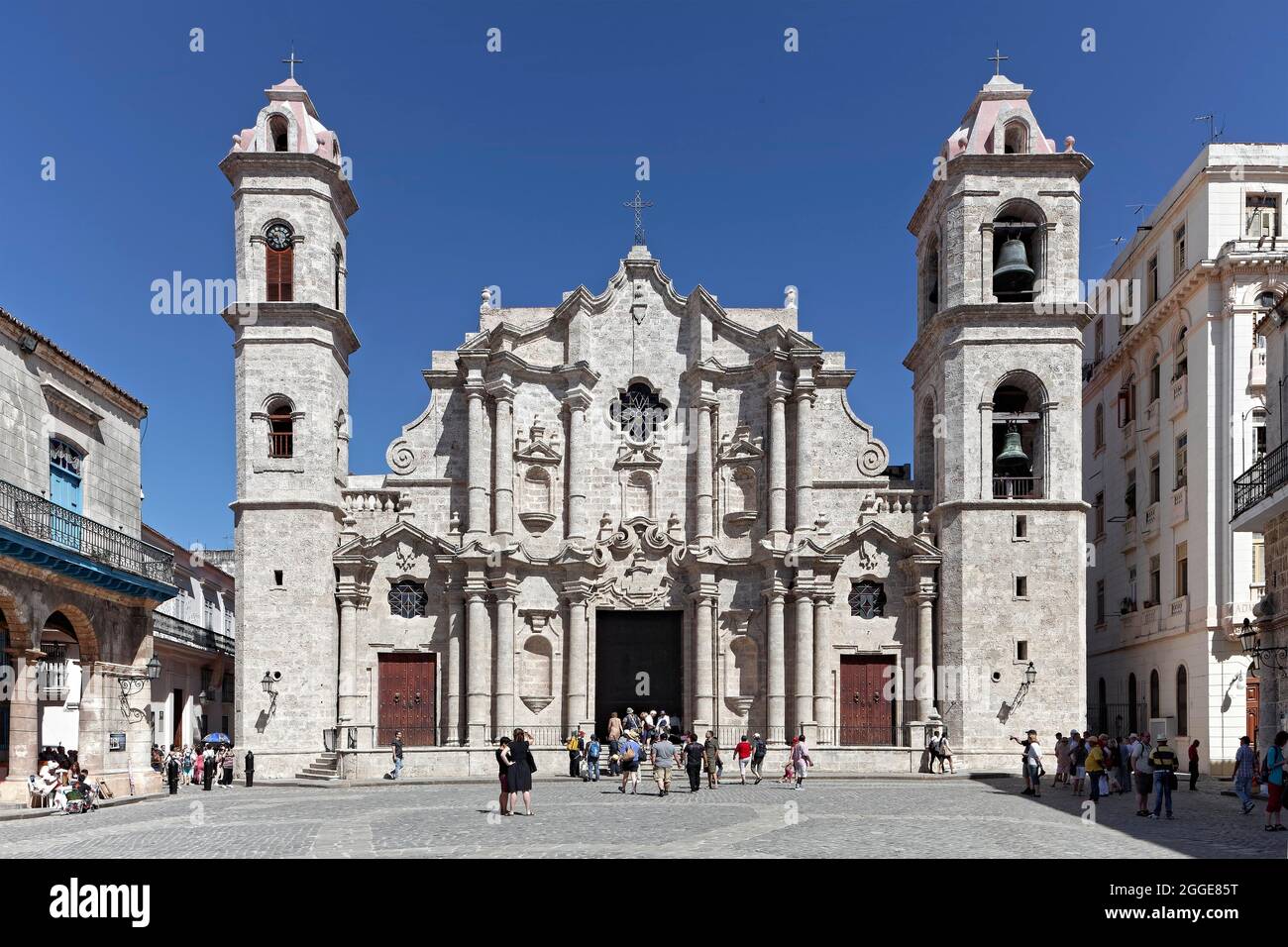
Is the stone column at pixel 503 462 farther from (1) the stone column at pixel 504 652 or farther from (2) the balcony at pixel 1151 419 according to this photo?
(2) the balcony at pixel 1151 419

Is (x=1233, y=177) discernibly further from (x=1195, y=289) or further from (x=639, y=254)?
(x=639, y=254)

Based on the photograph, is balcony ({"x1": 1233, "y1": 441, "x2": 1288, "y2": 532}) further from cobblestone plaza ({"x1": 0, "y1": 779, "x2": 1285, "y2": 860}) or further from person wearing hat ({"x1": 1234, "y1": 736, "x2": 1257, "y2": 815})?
cobblestone plaza ({"x1": 0, "y1": 779, "x2": 1285, "y2": 860})

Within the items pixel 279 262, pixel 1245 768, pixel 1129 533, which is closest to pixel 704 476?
pixel 279 262

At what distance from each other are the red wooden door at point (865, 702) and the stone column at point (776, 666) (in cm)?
181

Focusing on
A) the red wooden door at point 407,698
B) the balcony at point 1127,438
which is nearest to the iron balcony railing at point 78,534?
the red wooden door at point 407,698

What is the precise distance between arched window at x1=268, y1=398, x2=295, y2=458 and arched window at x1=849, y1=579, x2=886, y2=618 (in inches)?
658

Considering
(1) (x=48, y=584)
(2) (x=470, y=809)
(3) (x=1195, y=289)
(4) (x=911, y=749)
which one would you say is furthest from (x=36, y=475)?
(3) (x=1195, y=289)

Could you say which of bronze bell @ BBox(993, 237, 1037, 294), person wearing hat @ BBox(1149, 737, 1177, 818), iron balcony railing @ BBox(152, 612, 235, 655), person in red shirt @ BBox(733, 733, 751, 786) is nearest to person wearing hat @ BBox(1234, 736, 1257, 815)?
person wearing hat @ BBox(1149, 737, 1177, 818)

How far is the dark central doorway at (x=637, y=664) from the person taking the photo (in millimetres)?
36906

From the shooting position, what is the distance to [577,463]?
3706 centimetres

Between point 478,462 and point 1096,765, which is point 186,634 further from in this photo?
point 1096,765

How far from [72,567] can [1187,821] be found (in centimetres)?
2114

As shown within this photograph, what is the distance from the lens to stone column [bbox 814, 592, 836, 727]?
3550cm

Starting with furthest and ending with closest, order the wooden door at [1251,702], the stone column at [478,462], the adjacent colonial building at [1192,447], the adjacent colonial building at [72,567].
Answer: the stone column at [478,462] → the adjacent colonial building at [1192,447] → the wooden door at [1251,702] → the adjacent colonial building at [72,567]
